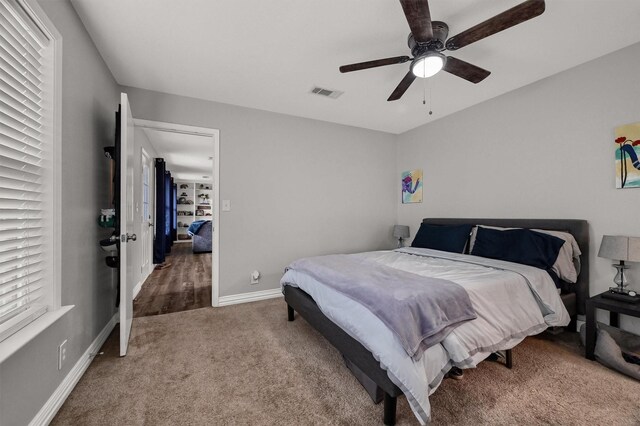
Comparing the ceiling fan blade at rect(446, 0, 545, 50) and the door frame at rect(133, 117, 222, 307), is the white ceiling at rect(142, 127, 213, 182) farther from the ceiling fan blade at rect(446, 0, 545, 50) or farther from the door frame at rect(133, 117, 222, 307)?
the ceiling fan blade at rect(446, 0, 545, 50)

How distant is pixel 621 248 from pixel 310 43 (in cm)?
287

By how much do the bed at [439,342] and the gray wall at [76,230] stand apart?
5.23ft

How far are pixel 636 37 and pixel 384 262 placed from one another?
107 inches

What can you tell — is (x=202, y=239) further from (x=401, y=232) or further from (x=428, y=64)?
(x=428, y=64)

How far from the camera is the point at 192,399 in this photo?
1672 mm

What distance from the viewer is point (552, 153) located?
277cm

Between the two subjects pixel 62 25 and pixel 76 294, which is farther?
pixel 76 294

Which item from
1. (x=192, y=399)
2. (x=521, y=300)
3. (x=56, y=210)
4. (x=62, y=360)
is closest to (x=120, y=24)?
(x=56, y=210)

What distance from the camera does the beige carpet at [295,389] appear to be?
4.98ft

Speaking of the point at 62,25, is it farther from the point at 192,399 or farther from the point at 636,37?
the point at 636,37

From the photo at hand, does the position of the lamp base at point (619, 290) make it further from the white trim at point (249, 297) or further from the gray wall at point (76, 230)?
the gray wall at point (76, 230)

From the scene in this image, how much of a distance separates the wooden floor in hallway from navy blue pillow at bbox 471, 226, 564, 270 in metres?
3.27

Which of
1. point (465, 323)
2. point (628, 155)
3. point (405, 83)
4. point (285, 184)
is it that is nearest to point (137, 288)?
point (285, 184)

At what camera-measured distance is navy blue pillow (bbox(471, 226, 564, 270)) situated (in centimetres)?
240
